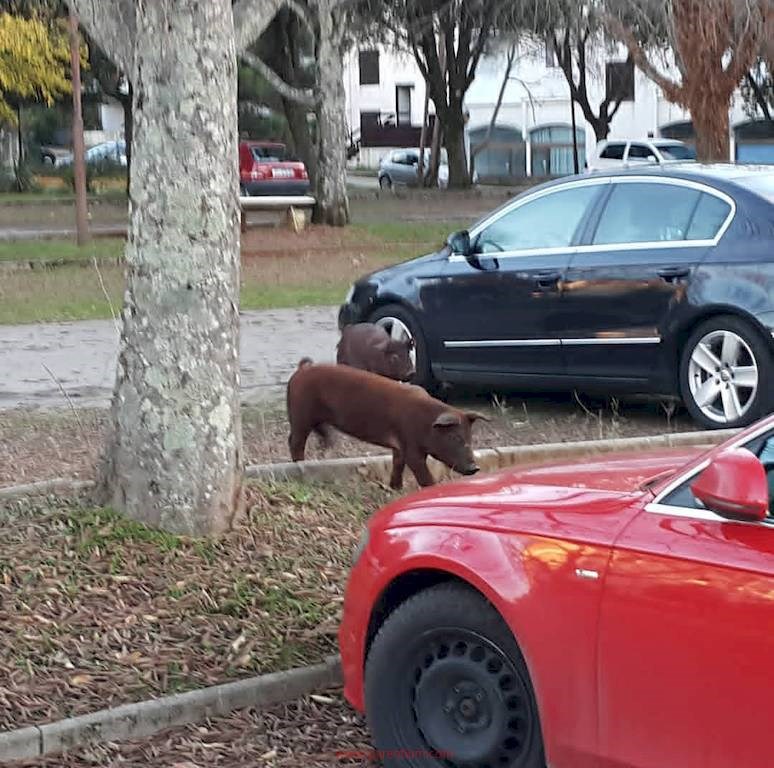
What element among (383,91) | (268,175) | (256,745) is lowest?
(256,745)

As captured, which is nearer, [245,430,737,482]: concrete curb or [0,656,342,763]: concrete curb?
[0,656,342,763]: concrete curb

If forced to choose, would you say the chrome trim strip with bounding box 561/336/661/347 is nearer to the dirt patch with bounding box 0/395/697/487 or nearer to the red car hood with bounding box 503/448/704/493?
the dirt patch with bounding box 0/395/697/487

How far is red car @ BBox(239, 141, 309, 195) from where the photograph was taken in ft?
133

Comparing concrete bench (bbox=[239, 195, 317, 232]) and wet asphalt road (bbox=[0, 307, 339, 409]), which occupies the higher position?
concrete bench (bbox=[239, 195, 317, 232])

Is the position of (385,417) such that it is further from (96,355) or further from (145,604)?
(96,355)

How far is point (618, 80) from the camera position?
53.2 meters

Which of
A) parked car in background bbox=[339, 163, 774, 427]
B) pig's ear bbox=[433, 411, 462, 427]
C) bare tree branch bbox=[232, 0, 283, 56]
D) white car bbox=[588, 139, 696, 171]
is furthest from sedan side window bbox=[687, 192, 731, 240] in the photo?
white car bbox=[588, 139, 696, 171]

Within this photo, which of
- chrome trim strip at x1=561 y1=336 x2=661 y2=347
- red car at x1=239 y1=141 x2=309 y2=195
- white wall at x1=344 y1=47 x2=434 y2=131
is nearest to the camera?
chrome trim strip at x1=561 y1=336 x2=661 y2=347

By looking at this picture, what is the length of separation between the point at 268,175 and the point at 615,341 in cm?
3244

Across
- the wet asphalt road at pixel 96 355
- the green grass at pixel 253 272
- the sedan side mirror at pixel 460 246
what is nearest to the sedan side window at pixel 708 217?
the sedan side mirror at pixel 460 246

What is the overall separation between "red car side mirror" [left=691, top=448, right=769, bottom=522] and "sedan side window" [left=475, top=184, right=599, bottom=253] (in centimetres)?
623

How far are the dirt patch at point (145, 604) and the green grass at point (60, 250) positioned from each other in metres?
15.6

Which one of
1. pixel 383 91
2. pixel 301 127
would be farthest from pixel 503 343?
pixel 383 91

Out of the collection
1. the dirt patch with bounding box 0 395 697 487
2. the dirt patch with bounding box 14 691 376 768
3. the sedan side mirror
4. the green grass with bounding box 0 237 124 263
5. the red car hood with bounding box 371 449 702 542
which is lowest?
the dirt patch with bounding box 14 691 376 768
